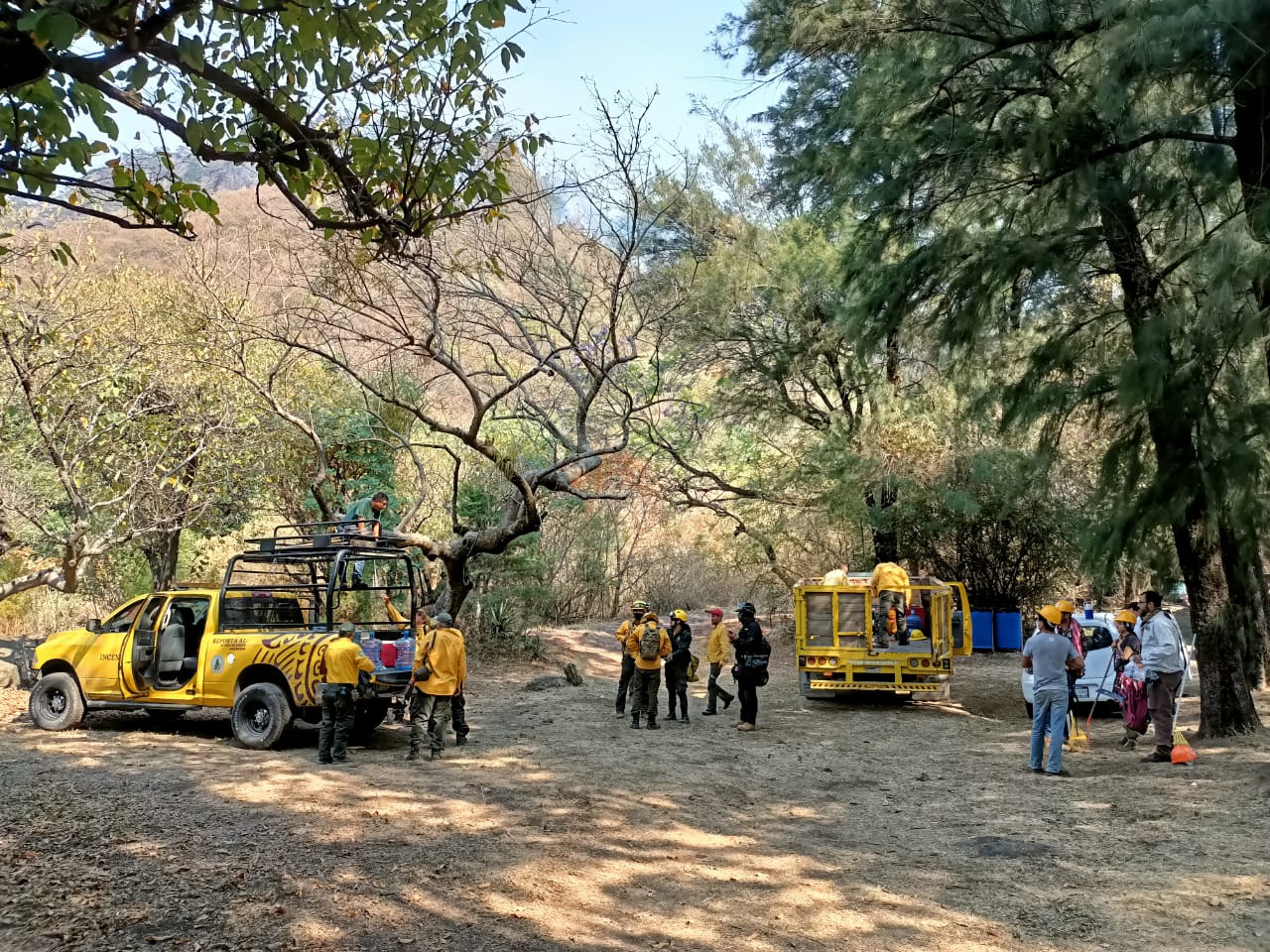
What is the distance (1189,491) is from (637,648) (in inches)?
253

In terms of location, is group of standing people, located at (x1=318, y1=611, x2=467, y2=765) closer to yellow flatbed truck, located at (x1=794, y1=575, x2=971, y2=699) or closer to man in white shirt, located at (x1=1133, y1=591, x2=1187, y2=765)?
yellow flatbed truck, located at (x1=794, y1=575, x2=971, y2=699)

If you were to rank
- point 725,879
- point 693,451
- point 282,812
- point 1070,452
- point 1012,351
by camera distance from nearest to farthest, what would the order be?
1. point 725,879
2. point 282,812
3. point 1012,351
4. point 1070,452
5. point 693,451

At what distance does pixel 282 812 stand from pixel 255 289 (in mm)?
13988

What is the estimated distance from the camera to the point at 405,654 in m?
10.4

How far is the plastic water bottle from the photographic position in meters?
10.4

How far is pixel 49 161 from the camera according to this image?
5.57 metres

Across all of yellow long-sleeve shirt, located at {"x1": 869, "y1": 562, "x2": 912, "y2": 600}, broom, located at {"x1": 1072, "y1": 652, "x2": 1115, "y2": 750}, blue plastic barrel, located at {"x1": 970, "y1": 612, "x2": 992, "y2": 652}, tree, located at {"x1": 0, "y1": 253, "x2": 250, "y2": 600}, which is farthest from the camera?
blue plastic barrel, located at {"x1": 970, "y1": 612, "x2": 992, "y2": 652}

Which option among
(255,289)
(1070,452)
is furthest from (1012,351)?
(255,289)

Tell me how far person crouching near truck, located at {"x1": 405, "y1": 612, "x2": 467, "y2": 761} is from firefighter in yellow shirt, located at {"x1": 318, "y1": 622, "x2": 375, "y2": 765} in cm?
66

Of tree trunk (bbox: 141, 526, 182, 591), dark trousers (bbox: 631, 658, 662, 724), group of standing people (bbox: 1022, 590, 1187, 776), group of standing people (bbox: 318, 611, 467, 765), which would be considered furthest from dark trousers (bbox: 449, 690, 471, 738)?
tree trunk (bbox: 141, 526, 182, 591)

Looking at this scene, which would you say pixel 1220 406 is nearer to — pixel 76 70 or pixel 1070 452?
pixel 76 70

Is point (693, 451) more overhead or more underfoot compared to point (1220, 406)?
more overhead

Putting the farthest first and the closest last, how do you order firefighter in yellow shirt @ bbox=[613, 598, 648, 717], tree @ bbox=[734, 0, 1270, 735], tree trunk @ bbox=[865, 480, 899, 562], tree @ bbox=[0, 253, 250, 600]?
tree trunk @ bbox=[865, 480, 899, 562], firefighter in yellow shirt @ bbox=[613, 598, 648, 717], tree @ bbox=[0, 253, 250, 600], tree @ bbox=[734, 0, 1270, 735]

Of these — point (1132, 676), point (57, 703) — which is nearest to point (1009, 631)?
point (1132, 676)
